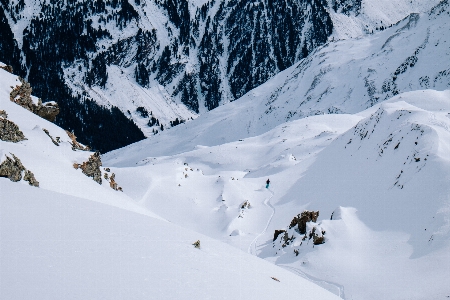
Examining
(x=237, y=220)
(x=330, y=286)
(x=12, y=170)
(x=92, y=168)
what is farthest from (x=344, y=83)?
(x=12, y=170)

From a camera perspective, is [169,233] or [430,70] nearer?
[169,233]

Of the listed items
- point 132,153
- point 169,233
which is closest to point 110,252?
point 169,233

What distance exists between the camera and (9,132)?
15.1 meters

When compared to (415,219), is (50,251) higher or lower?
lower

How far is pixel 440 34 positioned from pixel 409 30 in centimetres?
1289

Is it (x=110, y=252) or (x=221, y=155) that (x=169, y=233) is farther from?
(x=221, y=155)

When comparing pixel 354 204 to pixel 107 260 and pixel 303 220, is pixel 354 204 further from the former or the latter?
pixel 107 260

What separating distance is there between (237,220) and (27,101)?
16864 mm

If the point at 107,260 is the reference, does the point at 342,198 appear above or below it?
above

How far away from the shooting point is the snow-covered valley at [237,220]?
5281 millimetres

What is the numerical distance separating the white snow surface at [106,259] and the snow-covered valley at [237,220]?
0.10ft

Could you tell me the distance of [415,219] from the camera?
14688 mm

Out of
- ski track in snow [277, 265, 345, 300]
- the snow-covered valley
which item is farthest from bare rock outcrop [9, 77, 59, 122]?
ski track in snow [277, 265, 345, 300]

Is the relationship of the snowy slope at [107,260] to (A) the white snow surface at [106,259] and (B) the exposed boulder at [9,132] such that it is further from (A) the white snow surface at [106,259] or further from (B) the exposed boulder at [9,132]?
(B) the exposed boulder at [9,132]
